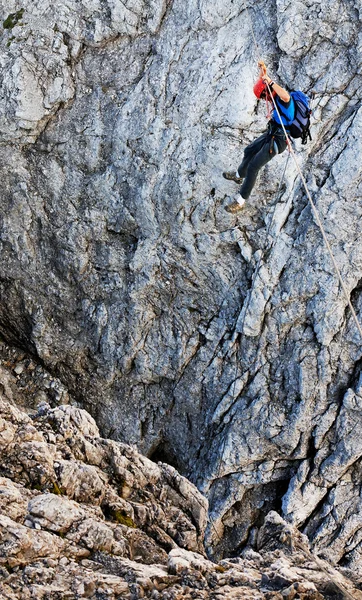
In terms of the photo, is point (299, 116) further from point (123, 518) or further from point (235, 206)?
point (123, 518)

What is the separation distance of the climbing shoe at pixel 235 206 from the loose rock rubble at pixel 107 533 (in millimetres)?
7702

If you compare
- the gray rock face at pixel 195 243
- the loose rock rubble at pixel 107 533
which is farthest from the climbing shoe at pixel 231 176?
the loose rock rubble at pixel 107 533

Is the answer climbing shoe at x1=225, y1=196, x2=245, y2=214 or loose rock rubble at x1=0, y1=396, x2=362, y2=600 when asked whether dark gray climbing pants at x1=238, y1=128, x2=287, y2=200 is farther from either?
loose rock rubble at x1=0, y1=396, x2=362, y2=600

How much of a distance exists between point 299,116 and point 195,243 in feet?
17.5

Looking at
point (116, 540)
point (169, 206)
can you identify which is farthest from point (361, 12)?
point (116, 540)

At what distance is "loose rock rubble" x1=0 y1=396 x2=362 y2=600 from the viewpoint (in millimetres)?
8859

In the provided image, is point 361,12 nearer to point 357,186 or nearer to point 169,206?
point 357,186

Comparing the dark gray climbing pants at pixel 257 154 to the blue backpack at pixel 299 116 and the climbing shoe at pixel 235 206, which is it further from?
the blue backpack at pixel 299 116

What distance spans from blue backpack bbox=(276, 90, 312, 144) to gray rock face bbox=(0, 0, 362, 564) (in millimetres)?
2803

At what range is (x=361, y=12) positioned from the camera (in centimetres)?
1652

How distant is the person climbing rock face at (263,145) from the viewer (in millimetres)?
13742

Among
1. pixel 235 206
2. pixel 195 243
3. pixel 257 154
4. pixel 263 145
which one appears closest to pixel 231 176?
pixel 235 206

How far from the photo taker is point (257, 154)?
1545 centimetres

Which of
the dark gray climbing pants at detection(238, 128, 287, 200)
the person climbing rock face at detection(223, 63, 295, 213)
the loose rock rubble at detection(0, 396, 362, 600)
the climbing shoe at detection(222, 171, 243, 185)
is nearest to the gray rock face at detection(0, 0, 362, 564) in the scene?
the climbing shoe at detection(222, 171, 243, 185)
